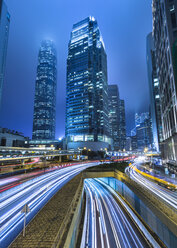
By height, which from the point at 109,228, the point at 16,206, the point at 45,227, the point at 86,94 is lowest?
the point at 109,228

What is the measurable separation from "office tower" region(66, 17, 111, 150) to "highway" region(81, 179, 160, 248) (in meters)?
93.7

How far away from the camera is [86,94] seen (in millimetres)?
126625

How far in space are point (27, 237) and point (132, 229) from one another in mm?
14391

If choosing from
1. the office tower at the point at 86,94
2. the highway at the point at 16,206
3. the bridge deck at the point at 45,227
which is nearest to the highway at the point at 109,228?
the bridge deck at the point at 45,227

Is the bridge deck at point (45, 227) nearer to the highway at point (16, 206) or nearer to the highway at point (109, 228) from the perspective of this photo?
the highway at point (16, 206)

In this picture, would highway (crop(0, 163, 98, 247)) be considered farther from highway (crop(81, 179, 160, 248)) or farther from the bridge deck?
highway (crop(81, 179, 160, 248))

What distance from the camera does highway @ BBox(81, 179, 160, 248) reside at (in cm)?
1452

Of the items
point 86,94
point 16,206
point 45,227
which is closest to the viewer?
point 45,227

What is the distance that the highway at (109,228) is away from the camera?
14.5 m

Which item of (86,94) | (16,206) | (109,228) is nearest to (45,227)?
(16,206)

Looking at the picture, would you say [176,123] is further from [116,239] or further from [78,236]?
[78,236]

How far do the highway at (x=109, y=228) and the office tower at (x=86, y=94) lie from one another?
3689 inches

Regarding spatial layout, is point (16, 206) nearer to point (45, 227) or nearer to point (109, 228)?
point (45, 227)

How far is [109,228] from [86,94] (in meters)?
118
